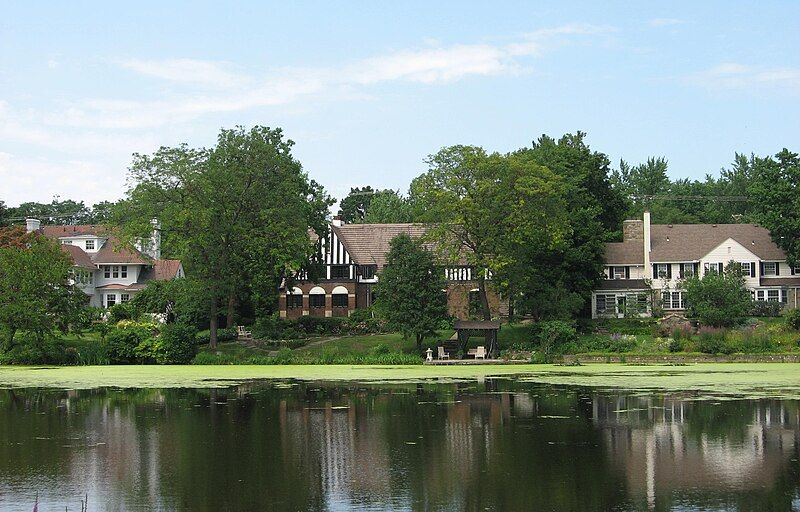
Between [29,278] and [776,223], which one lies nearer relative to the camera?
[29,278]

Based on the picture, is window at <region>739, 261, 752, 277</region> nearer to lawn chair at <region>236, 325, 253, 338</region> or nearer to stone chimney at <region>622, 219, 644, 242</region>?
stone chimney at <region>622, 219, 644, 242</region>

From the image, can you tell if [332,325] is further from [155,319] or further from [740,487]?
[740,487]

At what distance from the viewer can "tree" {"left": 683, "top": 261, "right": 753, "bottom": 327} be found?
182 feet

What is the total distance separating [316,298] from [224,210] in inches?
751

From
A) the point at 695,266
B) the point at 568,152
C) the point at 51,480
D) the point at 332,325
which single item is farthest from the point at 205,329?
the point at 51,480

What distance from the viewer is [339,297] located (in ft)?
239

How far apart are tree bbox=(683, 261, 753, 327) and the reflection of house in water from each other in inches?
1112

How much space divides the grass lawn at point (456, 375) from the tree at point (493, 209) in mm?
10277

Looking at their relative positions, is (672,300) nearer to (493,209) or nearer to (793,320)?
(793,320)

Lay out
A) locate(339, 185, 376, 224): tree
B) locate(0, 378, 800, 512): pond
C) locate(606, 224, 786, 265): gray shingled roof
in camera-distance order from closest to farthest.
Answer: locate(0, 378, 800, 512): pond < locate(606, 224, 786, 265): gray shingled roof < locate(339, 185, 376, 224): tree

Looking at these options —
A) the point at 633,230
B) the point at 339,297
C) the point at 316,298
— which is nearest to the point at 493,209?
Answer: the point at 633,230

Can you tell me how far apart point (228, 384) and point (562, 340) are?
21899mm

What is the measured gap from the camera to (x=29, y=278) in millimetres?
51156

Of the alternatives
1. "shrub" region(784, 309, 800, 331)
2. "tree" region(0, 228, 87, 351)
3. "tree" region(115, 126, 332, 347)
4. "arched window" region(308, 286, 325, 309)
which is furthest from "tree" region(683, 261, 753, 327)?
"tree" region(0, 228, 87, 351)
